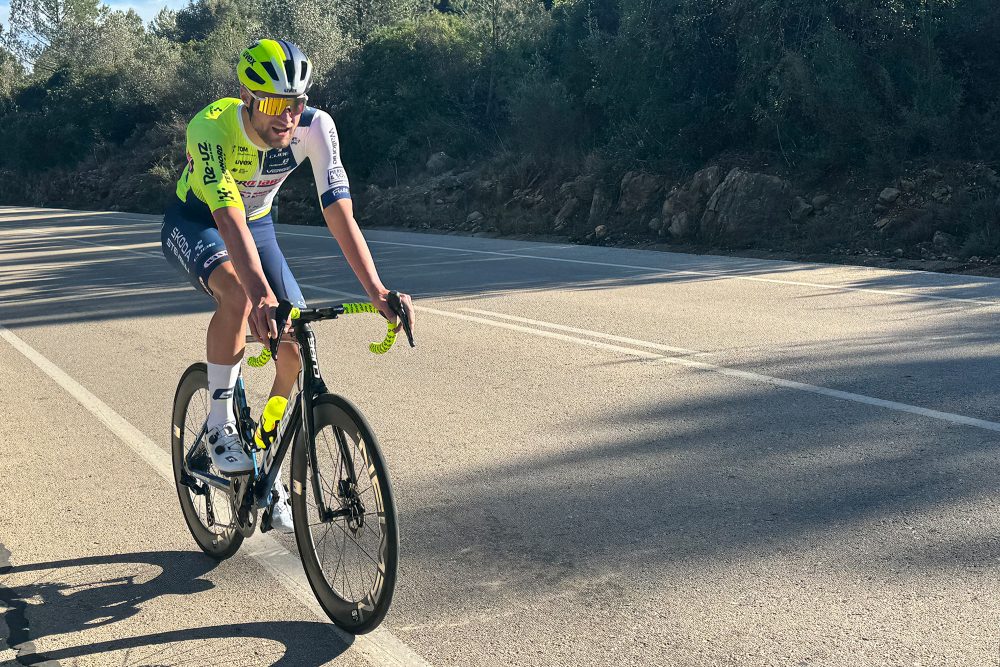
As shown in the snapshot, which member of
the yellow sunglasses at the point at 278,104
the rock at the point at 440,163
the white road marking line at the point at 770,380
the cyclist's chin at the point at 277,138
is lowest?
the white road marking line at the point at 770,380

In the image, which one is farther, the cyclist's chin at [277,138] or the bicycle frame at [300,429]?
the cyclist's chin at [277,138]

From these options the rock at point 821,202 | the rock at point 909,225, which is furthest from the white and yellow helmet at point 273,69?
the rock at point 821,202

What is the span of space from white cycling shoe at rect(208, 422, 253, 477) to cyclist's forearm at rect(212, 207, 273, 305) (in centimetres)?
63

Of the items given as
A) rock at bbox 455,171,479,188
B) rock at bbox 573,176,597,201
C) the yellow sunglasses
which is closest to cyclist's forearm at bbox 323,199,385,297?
the yellow sunglasses

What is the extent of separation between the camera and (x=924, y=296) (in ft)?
34.8

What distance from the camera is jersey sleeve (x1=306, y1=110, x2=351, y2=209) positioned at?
162 inches

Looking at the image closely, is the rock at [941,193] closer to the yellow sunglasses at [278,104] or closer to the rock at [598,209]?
the rock at [598,209]

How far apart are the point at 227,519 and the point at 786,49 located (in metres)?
18.0

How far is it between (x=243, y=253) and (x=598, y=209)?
18595 mm

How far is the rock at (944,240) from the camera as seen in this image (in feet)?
50.5

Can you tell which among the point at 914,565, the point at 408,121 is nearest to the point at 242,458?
the point at 914,565

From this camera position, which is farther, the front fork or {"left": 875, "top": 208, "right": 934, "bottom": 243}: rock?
{"left": 875, "top": 208, "right": 934, "bottom": 243}: rock

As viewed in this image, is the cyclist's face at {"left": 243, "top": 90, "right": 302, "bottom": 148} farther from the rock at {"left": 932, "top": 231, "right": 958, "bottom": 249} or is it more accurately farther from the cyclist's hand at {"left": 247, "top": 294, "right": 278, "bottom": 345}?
the rock at {"left": 932, "top": 231, "right": 958, "bottom": 249}

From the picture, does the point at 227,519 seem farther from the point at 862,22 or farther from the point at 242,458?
the point at 862,22
